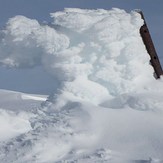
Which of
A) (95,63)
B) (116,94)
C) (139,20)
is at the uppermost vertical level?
(139,20)

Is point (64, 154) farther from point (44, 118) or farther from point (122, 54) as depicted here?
point (122, 54)

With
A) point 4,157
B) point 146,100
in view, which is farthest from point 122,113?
point 4,157

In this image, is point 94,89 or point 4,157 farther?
point 94,89

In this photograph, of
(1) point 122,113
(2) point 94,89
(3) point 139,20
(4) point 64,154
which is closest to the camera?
(4) point 64,154

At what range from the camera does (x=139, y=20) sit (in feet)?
68.7

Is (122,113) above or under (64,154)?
above

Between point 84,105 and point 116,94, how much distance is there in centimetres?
174

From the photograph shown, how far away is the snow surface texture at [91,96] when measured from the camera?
54.0 ft

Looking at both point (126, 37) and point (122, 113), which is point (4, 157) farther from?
point (126, 37)

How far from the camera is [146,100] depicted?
1809 centimetres

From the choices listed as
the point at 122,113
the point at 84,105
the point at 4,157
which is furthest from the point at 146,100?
the point at 4,157

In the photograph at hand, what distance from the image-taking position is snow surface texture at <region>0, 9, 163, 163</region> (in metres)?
16.5

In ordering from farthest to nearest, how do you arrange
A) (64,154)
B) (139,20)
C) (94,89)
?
(139,20) < (94,89) < (64,154)

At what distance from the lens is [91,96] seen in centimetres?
1944
